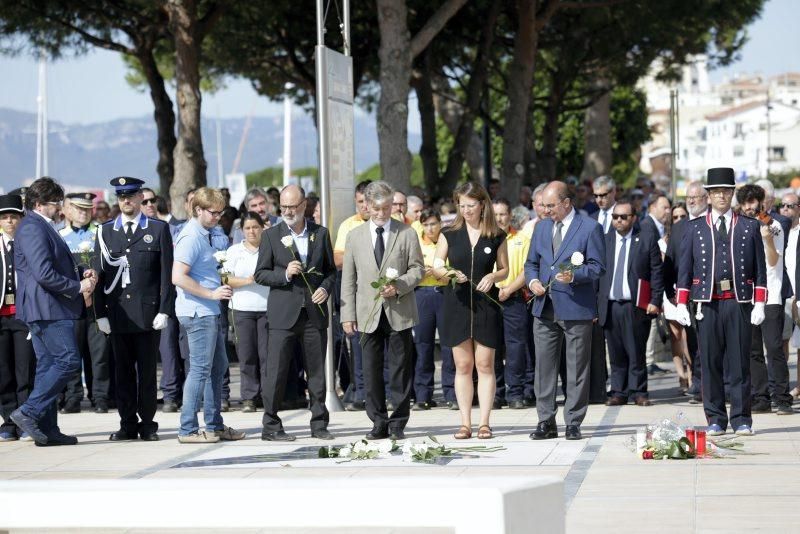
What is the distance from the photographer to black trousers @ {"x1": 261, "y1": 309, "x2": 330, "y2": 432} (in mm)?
11703

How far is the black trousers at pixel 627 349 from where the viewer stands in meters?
13.9

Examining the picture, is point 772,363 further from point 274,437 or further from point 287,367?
point 274,437

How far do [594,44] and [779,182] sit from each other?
8367 cm

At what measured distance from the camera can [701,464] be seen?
9984 millimetres

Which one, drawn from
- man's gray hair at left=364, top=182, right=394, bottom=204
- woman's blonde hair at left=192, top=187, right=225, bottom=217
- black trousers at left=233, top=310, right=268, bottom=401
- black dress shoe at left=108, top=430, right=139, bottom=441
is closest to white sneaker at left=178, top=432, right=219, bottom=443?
black dress shoe at left=108, top=430, right=139, bottom=441

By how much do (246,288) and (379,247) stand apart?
243 centimetres

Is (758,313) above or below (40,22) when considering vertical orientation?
below

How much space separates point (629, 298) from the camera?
14008mm

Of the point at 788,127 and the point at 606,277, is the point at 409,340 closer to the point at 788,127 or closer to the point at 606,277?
the point at 606,277

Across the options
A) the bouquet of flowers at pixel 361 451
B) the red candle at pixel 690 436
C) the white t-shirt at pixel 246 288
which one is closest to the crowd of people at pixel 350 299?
the red candle at pixel 690 436

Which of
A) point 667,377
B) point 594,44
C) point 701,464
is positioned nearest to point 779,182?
point 594,44

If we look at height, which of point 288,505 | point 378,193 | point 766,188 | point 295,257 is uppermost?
point 766,188

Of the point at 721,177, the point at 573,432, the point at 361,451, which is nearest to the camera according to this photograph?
the point at 361,451

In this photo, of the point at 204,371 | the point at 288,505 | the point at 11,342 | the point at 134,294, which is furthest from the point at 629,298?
the point at 288,505
